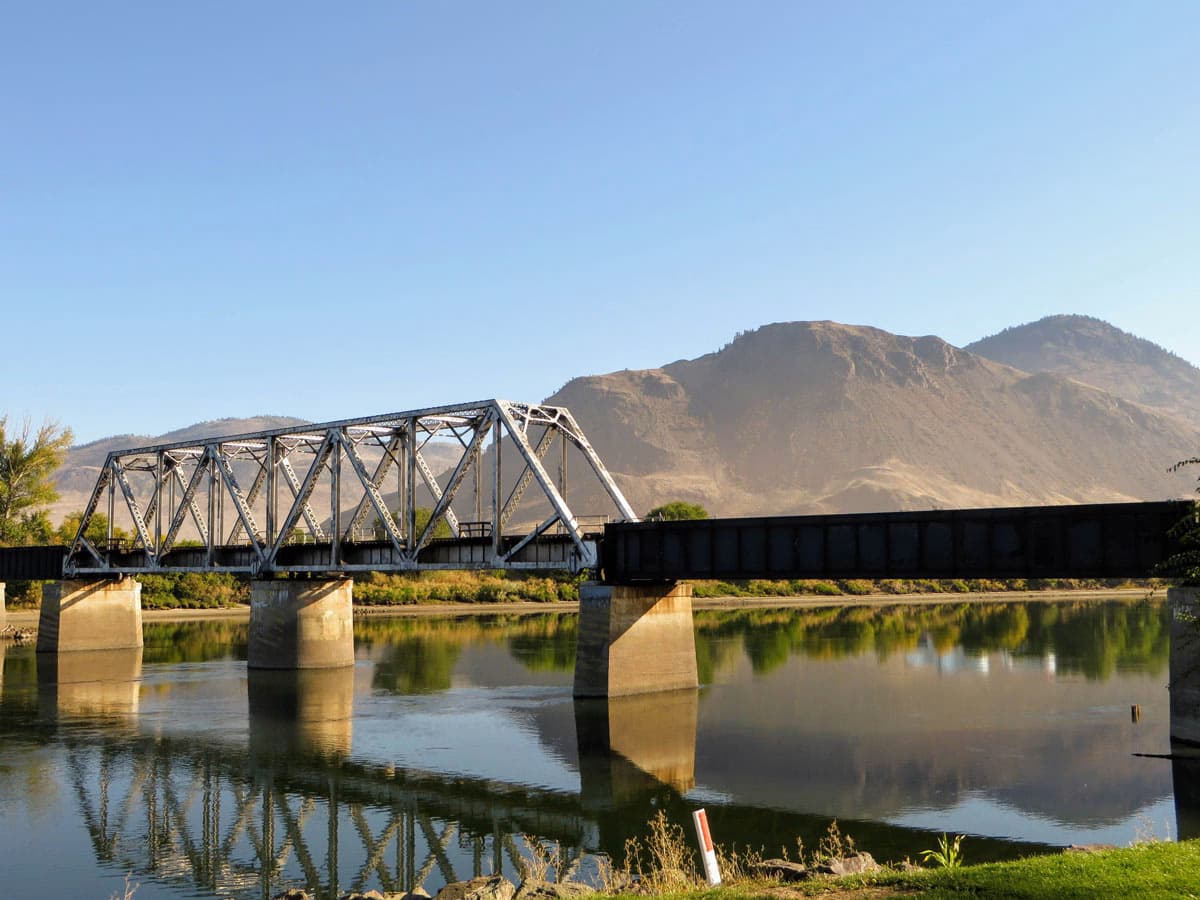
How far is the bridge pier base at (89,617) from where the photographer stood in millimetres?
80438

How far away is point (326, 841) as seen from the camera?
28.7 meters

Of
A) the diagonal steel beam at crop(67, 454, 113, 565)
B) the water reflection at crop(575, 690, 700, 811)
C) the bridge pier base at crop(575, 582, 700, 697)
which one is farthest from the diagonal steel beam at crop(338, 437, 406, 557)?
the diagonal steel beam at crop(67, 454, 113, 565)

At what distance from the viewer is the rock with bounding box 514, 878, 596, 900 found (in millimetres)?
18859

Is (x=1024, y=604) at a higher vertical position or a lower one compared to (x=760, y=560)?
lower

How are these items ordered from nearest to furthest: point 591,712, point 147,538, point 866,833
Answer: point 866,833 < point 591,712 < point 147,538

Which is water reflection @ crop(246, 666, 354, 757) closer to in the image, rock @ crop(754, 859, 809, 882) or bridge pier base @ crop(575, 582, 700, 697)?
bridge pier base @ crop(575, 582, 700, 697)

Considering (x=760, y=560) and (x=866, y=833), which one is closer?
(x=866, y=833)

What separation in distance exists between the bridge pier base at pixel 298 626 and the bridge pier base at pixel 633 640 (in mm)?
22011

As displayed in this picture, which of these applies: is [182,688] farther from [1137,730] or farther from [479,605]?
[479,605]

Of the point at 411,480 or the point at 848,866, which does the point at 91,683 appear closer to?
the point at 411,480

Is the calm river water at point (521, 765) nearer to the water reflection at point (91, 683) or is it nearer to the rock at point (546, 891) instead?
the water reflection at point (91, 683)

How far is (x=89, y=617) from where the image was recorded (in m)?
82.1

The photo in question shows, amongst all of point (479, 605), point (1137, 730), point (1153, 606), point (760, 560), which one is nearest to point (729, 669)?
point (760, 560)

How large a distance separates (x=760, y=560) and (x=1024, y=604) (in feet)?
332
